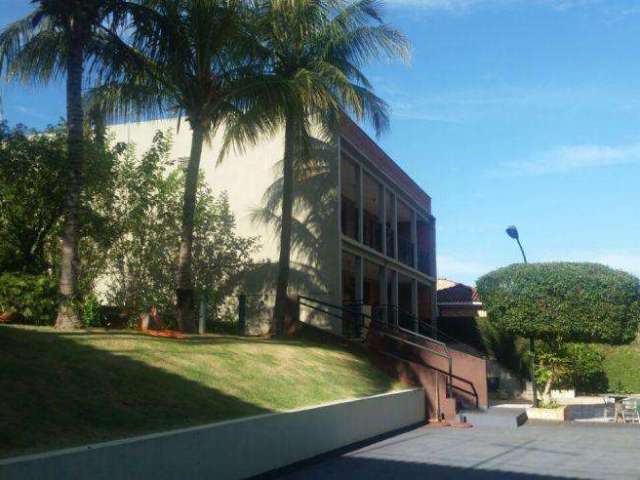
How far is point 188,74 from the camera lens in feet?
48.7

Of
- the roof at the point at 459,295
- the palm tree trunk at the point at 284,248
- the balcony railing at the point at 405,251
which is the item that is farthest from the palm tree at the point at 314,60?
the roof at the point at 459,295

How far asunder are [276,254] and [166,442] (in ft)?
42.6

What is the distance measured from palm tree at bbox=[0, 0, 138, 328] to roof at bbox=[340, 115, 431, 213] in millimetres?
6957

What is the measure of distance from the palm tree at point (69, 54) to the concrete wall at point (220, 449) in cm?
451

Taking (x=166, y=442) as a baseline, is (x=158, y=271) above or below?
above

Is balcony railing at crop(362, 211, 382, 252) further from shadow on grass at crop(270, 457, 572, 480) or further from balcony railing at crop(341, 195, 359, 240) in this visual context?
shadow on grass at crop(270, 457, 572, 480)

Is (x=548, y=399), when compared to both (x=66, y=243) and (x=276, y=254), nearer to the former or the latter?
(x=276, y=254)

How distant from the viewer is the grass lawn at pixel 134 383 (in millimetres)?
7328

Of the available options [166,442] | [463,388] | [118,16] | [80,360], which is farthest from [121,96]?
[463,388]

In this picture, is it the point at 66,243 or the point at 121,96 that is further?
the point at 121,96

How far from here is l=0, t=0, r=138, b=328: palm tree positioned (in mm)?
12180

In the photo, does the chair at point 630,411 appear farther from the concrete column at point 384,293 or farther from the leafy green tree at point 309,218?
the concrete column at point 384,293

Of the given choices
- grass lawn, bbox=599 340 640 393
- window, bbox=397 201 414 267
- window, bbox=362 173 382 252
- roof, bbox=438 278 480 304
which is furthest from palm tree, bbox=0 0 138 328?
roof, bbox=438 278 480 304

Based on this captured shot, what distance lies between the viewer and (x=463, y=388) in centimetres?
1889
